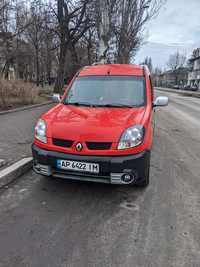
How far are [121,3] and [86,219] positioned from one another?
18.7 m

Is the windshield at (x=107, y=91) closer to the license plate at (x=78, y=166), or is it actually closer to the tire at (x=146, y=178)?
the tire at (x=146, y=178)

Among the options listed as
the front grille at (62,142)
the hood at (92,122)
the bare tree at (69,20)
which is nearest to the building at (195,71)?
the bare tree at (69,20)

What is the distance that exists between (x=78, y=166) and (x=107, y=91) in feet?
6.35

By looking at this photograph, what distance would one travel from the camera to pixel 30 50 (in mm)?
31109

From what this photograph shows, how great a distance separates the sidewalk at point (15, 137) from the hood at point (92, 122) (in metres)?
1.63

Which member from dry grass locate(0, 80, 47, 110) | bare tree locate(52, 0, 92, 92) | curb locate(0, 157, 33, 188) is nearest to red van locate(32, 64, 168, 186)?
curb locate(0, 157, 33, 188)

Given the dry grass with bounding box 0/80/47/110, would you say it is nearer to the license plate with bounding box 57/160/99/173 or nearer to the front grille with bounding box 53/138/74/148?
the front grille with bounding box 53/138/74/148

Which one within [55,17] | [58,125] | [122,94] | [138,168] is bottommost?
[138,168]

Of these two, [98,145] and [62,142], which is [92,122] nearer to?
[98,145]

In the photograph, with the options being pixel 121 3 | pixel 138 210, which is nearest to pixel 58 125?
pixel 138 210

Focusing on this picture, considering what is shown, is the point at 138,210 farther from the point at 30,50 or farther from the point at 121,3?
the point at 30,50

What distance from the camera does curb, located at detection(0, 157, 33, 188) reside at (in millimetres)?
4051

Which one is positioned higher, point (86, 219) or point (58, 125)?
point (58, 125)

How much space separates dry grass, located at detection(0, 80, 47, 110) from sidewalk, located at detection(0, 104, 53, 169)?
82.5 inches
